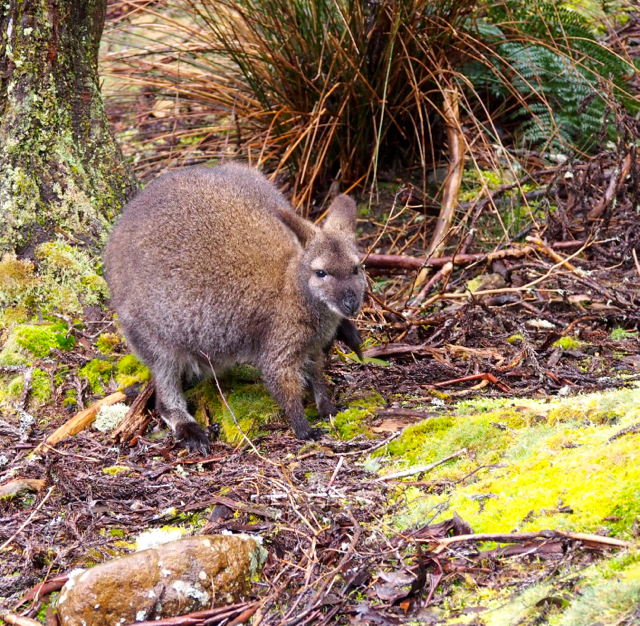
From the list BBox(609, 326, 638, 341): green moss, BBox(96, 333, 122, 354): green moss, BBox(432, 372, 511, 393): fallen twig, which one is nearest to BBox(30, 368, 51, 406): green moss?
BBox(96, 333, 122, 354): green moss

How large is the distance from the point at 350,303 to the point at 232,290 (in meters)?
0.65

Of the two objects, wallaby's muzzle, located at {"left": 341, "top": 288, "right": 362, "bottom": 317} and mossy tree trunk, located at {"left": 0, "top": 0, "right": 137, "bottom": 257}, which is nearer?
wallaby's muzzle, located at {"left": 341, "top": 288, "right": 362, "bottom": 317}

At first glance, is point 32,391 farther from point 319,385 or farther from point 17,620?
point 17,620

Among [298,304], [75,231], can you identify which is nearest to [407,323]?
[298,304]

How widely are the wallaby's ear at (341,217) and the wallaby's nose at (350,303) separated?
45 centimetres

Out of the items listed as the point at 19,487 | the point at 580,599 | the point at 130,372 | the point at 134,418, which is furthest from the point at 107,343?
the point at 580,599

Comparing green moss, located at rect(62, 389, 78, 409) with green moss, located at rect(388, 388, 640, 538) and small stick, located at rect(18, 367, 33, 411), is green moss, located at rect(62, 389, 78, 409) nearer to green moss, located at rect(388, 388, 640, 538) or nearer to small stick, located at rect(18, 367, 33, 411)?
small stick, located at rect(18, 367, 33, 411)

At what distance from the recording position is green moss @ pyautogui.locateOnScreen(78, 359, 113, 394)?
4.25 m

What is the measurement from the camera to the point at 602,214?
5.30 meters

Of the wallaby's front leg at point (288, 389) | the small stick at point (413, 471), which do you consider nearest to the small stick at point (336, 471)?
the small stick at point (413, 471)

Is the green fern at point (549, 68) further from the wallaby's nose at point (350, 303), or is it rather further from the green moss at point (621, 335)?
the wallaby's nose at point (350, 303)

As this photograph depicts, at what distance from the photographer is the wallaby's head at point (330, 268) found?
3.71 metres

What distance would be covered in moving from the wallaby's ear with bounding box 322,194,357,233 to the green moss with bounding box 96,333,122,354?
59.7 inches

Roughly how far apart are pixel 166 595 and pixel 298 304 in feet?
6.20
